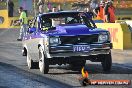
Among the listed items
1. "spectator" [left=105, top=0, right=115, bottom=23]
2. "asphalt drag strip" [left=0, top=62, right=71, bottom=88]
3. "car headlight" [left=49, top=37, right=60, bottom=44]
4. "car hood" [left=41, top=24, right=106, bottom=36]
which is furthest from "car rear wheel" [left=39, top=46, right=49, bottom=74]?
"spectator" [left=105, top=0, right=115, bottom=23]

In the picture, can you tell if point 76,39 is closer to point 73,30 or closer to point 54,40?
point 73,30

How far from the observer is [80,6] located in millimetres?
37938

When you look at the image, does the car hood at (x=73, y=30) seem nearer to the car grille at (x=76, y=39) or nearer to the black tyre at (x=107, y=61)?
the car grille at (x=76, y=39)

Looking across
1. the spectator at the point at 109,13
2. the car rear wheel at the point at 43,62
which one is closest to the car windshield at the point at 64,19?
the car rear wheel at the point at 43,62

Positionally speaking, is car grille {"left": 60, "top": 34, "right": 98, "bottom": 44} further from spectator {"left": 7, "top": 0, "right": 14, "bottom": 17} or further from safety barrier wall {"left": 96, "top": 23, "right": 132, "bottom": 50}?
spectator {"left": 7, "top": 0, "right": 14, "bottom": 17}

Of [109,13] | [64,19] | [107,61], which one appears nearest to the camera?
[107,61]

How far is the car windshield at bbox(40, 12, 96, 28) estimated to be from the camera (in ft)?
44.1

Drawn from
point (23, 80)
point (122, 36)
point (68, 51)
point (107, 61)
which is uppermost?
point (68, 51)

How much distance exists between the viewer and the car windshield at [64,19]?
13.5m

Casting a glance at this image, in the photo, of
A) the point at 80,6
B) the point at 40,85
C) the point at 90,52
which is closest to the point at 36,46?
the point at 90,52

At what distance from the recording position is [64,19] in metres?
13.6

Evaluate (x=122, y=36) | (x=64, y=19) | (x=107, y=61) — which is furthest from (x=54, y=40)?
(x=122, y=36)

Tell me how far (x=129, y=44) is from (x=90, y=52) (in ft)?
29.2

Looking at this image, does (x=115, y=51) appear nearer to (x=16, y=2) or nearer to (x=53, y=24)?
(x=53, y=24)
